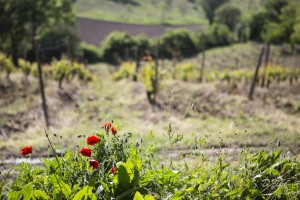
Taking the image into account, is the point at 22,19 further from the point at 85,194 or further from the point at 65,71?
the point at 85,194

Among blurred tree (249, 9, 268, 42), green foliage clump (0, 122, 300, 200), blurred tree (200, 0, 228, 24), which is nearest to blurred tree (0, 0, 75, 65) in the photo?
green foliage clump (0, 122, 300, 200)

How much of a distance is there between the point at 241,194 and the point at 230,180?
147 millimetres

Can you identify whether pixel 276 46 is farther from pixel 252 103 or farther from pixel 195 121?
pixel 195 121

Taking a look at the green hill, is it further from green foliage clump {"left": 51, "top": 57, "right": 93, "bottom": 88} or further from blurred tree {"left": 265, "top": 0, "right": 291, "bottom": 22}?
green foliage clump {"left": 51, "top": 57, "right": 93, "bottom": 88}

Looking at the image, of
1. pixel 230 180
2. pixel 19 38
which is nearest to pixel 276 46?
pixel 19 38

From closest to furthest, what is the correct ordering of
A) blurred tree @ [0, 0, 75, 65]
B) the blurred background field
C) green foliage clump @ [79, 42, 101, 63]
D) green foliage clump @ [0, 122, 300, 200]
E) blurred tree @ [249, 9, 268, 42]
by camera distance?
1. green foliage clump @ [0, 122, 300, 200]
2. the blurred background field
3. blurred tree @ [0, 0, 75, 65]
4. green foliage clump @ [79, 42, 101, 63]
5. blurred tree @ [249, 9, 268, 42]

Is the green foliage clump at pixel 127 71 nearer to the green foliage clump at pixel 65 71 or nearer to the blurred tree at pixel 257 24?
the green foliage clump at pixel 65 71

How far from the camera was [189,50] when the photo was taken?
4700cm

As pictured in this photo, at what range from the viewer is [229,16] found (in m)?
63.2

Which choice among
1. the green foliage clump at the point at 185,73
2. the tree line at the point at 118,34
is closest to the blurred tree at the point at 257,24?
the tree line at the point at 118,34

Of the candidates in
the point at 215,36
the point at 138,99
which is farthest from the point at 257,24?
the point at 138,99

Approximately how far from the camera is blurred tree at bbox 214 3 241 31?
62.6 metres

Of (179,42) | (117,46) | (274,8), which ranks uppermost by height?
(274,8)

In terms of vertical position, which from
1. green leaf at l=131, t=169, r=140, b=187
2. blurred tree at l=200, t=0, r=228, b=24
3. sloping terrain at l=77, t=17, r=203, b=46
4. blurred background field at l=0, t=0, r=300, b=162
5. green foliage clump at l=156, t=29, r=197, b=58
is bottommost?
blurred background field at l=0, t=0, r=300, b=162
